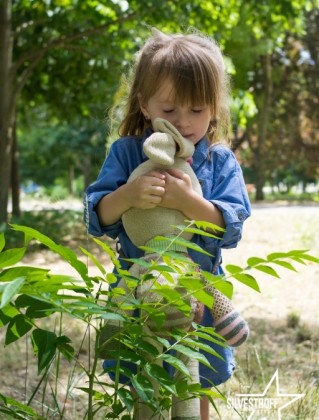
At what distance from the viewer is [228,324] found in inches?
90.9

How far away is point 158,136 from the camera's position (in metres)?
2.12

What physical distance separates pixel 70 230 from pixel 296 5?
520 centimetres

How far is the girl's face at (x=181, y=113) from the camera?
2.26 meters

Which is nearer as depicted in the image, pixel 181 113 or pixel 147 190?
pixel 147 190

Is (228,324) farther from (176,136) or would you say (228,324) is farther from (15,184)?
(15,184)

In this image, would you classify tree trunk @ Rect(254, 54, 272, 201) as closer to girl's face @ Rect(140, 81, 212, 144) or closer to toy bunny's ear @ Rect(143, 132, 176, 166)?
girl's face @ Rect(140, 81, 212, 144)

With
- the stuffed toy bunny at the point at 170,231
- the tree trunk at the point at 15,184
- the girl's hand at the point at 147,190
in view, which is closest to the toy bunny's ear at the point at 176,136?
the stuffed toy bunny at the point at 170,231

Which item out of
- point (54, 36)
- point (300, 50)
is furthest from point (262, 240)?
point (300, 50)

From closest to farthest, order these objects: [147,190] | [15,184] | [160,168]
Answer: [147,190], [160,168], [15,184]

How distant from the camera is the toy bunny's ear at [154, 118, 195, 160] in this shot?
218 centimetres

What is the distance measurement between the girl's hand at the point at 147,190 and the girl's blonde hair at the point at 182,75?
0.96 feet

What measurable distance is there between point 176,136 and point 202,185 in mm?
281

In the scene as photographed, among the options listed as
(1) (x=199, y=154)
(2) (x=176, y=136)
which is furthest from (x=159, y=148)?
(1) (x=199, y=154)
